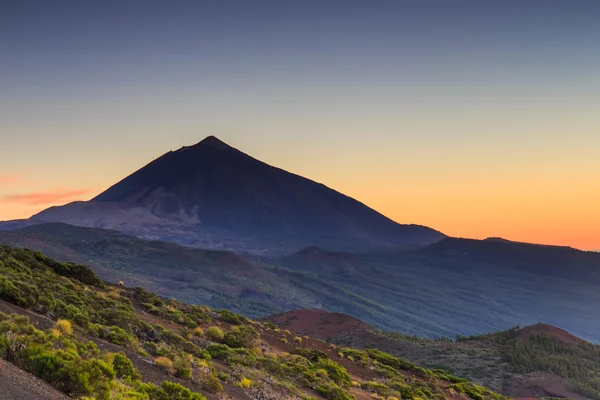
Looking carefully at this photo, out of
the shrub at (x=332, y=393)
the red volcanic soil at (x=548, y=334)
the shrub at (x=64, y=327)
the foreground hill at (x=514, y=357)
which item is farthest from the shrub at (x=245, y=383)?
the red volcanic soil at (x=548, y=334)

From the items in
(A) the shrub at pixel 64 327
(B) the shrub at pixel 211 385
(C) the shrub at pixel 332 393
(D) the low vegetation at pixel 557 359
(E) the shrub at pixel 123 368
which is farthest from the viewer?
(D) the low vegetation at pixel 557 359

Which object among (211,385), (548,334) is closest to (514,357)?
(548,334)

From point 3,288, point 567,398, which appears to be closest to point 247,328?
point 3,288

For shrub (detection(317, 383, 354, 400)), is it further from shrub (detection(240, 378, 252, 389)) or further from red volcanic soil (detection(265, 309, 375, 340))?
red volcanic soil (detection(265, 309, 375, 340))

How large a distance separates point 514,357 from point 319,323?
3442cm

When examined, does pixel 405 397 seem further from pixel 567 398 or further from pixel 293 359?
pixel 567 398

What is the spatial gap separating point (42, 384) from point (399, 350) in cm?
5173

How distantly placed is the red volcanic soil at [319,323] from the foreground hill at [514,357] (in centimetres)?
43

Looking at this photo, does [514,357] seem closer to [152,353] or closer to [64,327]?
[152,353]

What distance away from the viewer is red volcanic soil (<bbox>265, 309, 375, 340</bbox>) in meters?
72.5

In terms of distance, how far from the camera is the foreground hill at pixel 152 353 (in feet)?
37.9

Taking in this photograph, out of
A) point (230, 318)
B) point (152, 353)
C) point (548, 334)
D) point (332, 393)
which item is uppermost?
point (152, 353)

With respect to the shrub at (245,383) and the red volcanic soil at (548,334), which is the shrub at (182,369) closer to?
the shrub at (245,383)

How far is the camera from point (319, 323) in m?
80.4
